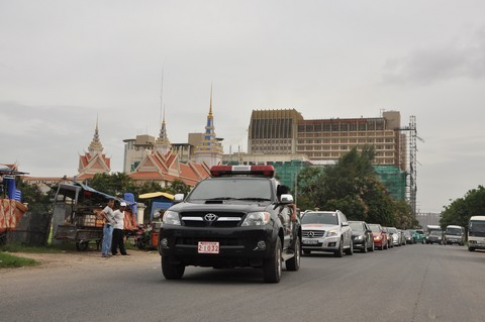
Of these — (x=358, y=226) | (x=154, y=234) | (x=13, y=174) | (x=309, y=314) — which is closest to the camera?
(x=309, y=314)

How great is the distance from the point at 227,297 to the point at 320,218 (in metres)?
14.2

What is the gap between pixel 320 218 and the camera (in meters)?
21.9

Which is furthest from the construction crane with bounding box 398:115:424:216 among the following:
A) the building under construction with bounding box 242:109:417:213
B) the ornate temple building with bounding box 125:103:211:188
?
the ornate temple building with bounding box 125:103:211:188

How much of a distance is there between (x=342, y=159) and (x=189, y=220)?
224 ft

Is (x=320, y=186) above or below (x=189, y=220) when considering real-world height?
above

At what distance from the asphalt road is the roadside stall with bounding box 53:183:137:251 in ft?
16.6

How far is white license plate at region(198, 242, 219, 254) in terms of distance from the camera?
369 inches

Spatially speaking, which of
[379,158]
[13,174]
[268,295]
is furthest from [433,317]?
[379,158]

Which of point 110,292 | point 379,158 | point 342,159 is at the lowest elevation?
point 110,292

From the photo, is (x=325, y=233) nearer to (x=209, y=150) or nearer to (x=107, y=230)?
(x=107, y=230)

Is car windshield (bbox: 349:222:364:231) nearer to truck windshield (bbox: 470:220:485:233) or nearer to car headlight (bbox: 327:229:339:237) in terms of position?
car headlight (bbox: 327:229:339:237)

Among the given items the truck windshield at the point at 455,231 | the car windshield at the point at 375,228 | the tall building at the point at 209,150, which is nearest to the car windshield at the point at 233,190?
the car windshield at the point at 375,228

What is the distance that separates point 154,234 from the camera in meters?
21.0

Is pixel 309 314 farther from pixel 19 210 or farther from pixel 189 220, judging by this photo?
pixel 19 210
